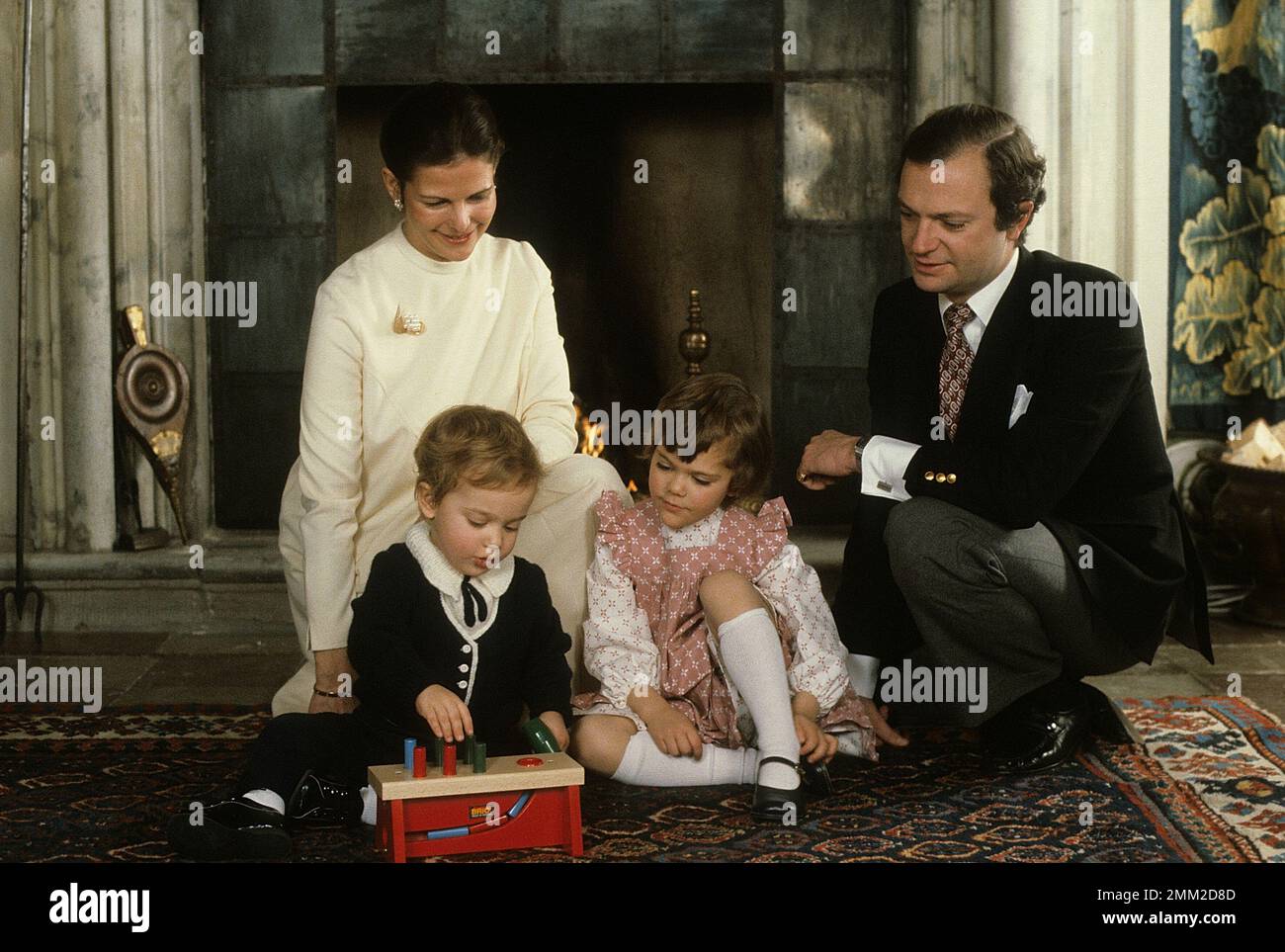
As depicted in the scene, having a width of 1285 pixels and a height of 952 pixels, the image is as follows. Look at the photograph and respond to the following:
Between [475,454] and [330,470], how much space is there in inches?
16.7

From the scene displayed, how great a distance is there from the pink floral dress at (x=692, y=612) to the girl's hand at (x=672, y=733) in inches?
3.0

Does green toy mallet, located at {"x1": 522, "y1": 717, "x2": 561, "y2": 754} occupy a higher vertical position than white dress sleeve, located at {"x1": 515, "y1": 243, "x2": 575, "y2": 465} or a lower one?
lower

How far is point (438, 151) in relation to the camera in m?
2.88

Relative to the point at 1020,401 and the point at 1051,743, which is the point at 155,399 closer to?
the point at 1020,401

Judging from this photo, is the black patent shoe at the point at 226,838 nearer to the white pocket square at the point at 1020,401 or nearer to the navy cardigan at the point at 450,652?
the navy cardigan at the point at 450,652

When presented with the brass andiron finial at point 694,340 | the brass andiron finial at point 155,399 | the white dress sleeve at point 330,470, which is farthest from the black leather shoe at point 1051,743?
the brass andiron finial at point 155,399

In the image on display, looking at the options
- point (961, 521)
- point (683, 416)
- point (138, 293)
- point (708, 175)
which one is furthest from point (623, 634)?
point (708, 175)

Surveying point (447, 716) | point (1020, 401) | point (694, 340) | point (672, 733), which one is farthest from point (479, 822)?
point (694, 340)

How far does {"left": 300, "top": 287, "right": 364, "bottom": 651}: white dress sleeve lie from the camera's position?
285 cm

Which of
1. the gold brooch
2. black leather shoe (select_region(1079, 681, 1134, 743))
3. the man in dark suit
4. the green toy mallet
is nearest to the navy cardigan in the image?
the green toy mallet

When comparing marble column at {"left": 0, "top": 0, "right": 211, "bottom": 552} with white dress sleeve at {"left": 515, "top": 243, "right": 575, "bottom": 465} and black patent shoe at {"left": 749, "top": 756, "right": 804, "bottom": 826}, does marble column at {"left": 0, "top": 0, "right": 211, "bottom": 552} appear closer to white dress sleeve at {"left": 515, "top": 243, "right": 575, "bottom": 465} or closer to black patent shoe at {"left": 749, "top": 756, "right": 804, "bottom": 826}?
white dress sleeve at {"left": 515, "top": 243, "right": 575, "bottom": 465}

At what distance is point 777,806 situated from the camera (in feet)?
8.64

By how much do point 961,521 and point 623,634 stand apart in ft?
2.25

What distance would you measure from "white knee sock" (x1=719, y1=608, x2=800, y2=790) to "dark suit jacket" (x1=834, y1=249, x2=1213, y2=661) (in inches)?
17.1
